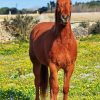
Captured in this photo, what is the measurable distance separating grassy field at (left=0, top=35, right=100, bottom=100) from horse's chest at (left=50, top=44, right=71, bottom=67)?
238 centimetres

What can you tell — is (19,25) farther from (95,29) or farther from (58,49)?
(58,49)

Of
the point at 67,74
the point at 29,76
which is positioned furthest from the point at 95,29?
the point at 67,74

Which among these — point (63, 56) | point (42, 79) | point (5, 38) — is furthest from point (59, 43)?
point (5, 38)

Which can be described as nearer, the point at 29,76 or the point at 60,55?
the point at 60,55

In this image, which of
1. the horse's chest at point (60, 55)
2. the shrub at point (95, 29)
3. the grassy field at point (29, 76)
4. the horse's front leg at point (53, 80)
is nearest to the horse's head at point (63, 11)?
the horse's chest at point (60, 55)

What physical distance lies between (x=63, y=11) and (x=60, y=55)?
98 centimetres

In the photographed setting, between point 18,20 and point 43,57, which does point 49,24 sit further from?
point 18,20

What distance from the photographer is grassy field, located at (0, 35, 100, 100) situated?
10.1 m

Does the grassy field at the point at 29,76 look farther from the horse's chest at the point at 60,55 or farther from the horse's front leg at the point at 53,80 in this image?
the horse's chest at the point at 60,55

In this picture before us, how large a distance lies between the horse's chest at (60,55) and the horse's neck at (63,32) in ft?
0.49

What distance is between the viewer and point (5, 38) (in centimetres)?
2912

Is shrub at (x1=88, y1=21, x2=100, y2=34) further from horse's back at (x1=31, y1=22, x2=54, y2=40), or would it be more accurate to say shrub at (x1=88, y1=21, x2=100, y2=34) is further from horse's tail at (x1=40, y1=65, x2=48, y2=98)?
horse's tail at (x1=40, y1=65, x2=48, y2=98)

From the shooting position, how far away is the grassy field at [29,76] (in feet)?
33.0

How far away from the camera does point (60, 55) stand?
7402mm
